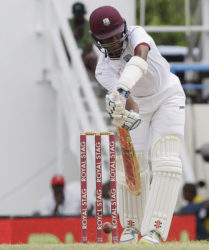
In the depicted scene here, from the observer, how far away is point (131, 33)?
18.1ft

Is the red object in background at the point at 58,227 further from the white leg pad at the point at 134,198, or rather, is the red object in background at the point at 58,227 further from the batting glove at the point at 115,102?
the batting glove at the point at 115,102

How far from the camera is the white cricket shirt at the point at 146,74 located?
5.61 m

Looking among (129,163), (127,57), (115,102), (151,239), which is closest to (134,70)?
(115,102)

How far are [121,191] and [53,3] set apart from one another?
5.21m

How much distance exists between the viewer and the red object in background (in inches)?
323

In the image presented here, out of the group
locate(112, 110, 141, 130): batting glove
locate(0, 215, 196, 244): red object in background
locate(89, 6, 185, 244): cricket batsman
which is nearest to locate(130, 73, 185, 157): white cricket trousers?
locate(89, 6, 185, 244): cricket batsman

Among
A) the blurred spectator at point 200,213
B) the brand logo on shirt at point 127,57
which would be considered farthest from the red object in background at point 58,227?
the brand logo on shirt at point 127,57

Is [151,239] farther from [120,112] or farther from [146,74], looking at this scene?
[146,74]

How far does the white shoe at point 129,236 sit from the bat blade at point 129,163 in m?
0.27

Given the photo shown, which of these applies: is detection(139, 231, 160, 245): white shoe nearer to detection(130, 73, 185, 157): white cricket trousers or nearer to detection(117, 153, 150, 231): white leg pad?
detection(117, 153, 150, 231): white leg pad

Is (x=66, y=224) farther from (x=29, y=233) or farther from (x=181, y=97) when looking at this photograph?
(x=181, y=97)

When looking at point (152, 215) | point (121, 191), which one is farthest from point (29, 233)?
point (152, 215)

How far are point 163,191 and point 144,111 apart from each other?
64cm

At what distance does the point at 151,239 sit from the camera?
533cm
